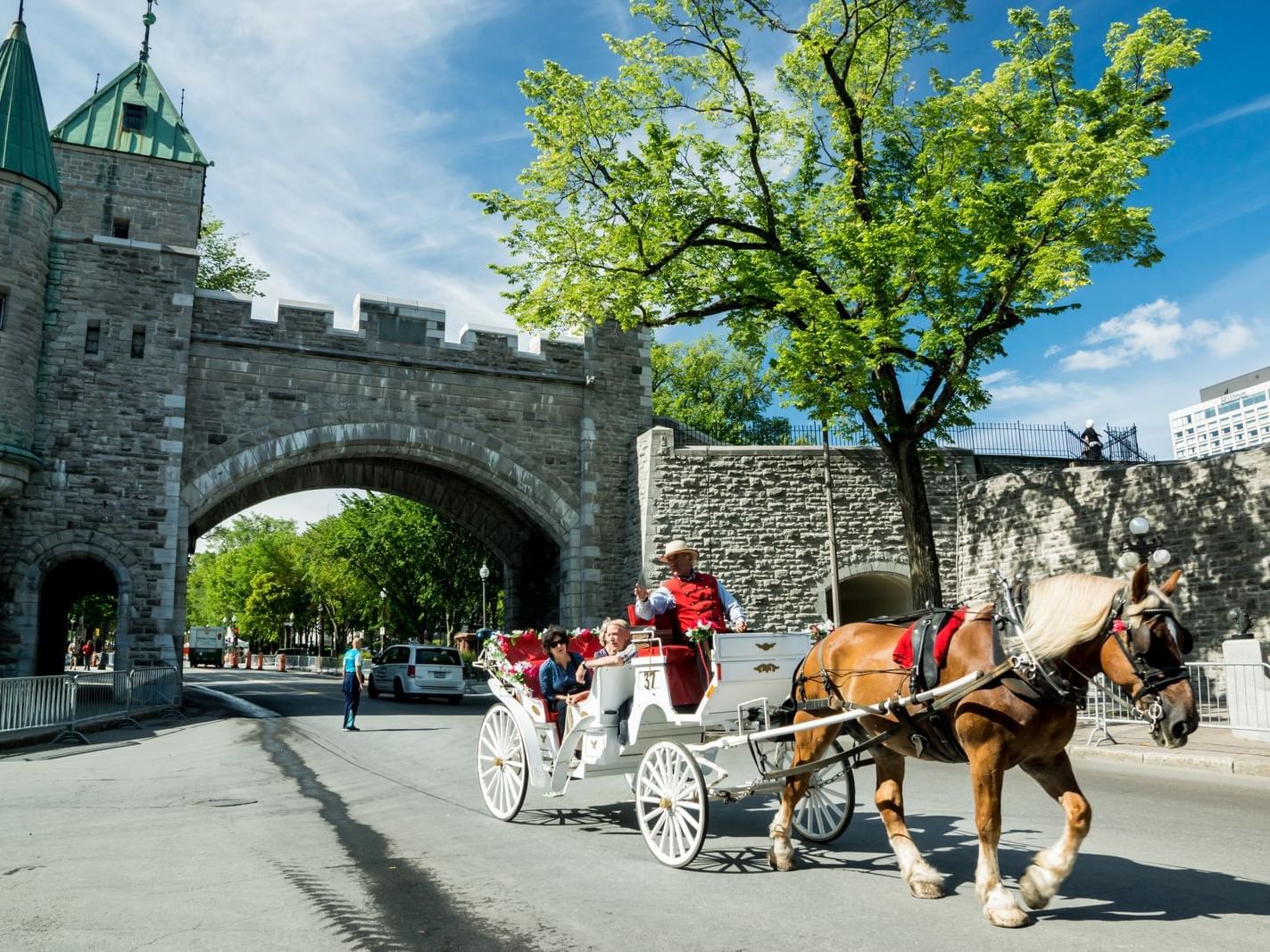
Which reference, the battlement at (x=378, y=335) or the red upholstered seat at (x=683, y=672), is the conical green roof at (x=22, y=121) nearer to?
the battlement at (x=378, y=335)

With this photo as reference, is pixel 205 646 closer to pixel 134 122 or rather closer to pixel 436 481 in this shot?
pixel 134 122

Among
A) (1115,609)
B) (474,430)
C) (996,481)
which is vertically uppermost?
(474,430)

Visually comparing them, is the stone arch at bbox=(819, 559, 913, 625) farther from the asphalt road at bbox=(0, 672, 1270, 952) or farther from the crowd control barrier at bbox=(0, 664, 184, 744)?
the crowd control barrier at bbox=(0, 664, 184, 744)

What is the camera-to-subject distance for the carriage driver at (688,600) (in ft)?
21.1

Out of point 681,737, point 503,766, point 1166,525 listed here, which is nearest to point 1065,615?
point 681,737

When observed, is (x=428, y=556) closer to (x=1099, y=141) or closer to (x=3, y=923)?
(x=1099, y=141)

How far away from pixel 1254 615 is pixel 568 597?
44.9 ft

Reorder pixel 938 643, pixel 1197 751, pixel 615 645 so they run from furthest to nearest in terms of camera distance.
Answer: pixel 1197 751, pixel 615 645, pixel 938 643

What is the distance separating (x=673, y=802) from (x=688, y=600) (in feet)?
4.82

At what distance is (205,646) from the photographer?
62844 millimetres

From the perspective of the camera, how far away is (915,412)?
16.7m

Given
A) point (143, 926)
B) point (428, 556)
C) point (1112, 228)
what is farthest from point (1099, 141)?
point (428, 556)

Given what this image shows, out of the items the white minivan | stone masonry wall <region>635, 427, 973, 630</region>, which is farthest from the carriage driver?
the white minivan

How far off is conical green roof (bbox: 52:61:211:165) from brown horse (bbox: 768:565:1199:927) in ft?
101
